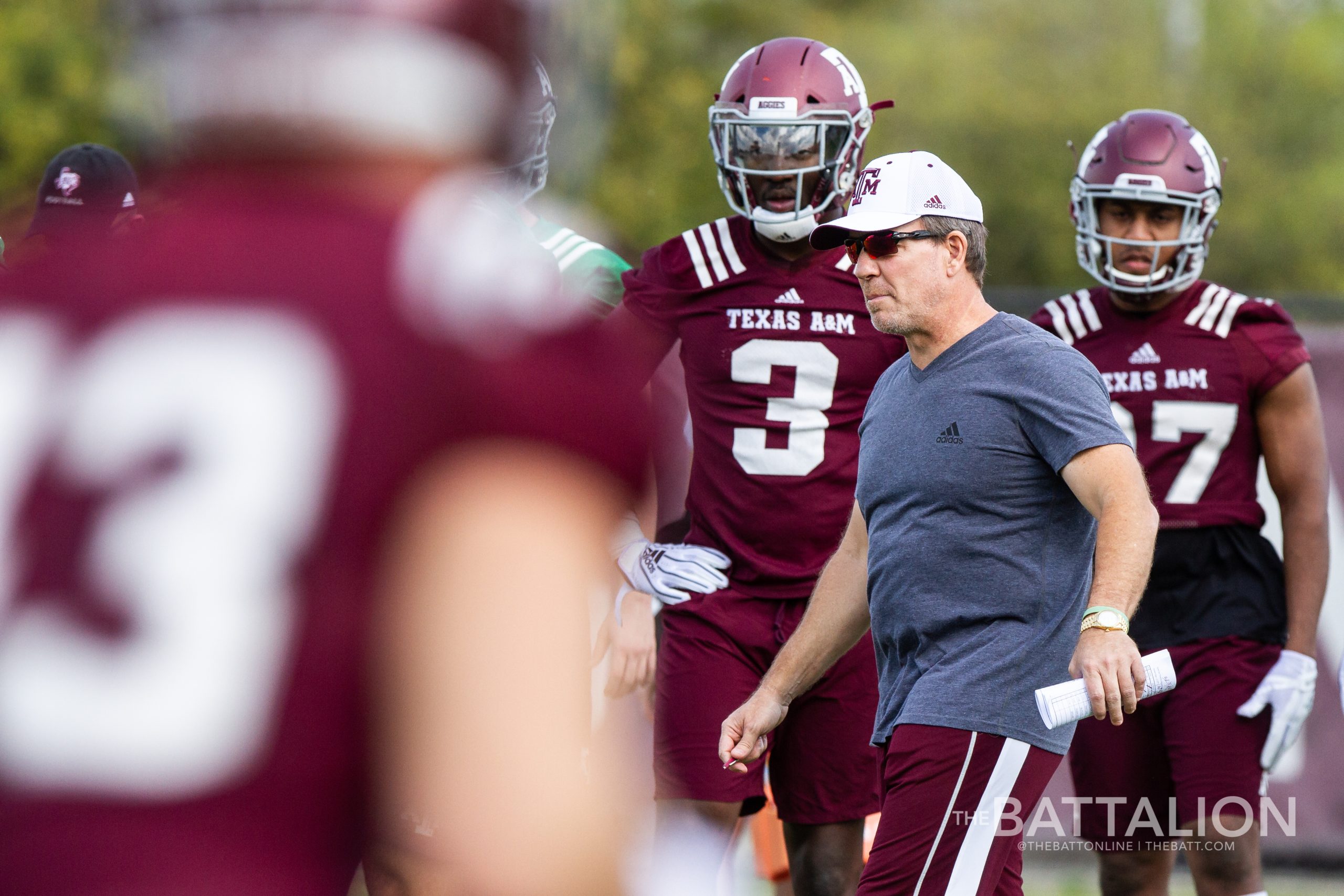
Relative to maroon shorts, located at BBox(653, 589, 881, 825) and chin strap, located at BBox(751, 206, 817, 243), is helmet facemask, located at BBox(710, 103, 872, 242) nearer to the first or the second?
chin strap, located at BBox(751, 206, 817, 243)

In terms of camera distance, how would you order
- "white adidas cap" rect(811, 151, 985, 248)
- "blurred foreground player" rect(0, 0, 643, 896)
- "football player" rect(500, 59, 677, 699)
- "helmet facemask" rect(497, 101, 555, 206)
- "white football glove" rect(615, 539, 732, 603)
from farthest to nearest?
1. "white football glove" rect(615, 539, 732, 603)
2. "football player" rect(500, 59, 677, 699)
3. "helmet facemask" rect(497, 101, 555, 206)
4. "white adidas cap" rect(811, 151, 985, 248)
5. "blurred foreground player" rect(0, 0, 643, 896)

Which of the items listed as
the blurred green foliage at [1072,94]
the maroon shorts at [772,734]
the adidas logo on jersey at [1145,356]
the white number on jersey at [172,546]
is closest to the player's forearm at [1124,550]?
the maroon shorts at [772,734]

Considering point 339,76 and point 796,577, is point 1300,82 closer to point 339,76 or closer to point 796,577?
point 796,577

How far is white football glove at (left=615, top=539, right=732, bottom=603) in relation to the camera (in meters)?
4.54

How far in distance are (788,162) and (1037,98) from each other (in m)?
28.1

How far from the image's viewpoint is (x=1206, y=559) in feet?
15.7

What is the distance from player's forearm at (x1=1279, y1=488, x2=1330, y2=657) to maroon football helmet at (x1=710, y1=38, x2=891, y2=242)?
4.93ft

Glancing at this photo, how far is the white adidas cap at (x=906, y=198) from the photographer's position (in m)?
3.68

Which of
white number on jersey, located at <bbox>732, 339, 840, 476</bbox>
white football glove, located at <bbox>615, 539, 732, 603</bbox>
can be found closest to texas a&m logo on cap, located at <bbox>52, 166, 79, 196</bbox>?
white football glove, located at <bbox>615, 539, 732, 603</bbox>

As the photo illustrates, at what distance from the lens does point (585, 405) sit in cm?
133

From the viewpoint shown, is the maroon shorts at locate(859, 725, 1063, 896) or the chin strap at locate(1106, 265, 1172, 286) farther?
the chin strap at locate(1106, 265, 1172, 286)

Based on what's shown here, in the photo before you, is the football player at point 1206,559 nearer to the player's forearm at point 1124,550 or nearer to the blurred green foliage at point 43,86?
the player's forearm at point 1124,550

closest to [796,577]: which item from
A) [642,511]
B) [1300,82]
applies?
[642,511]

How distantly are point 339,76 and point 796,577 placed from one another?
10.8 ft
